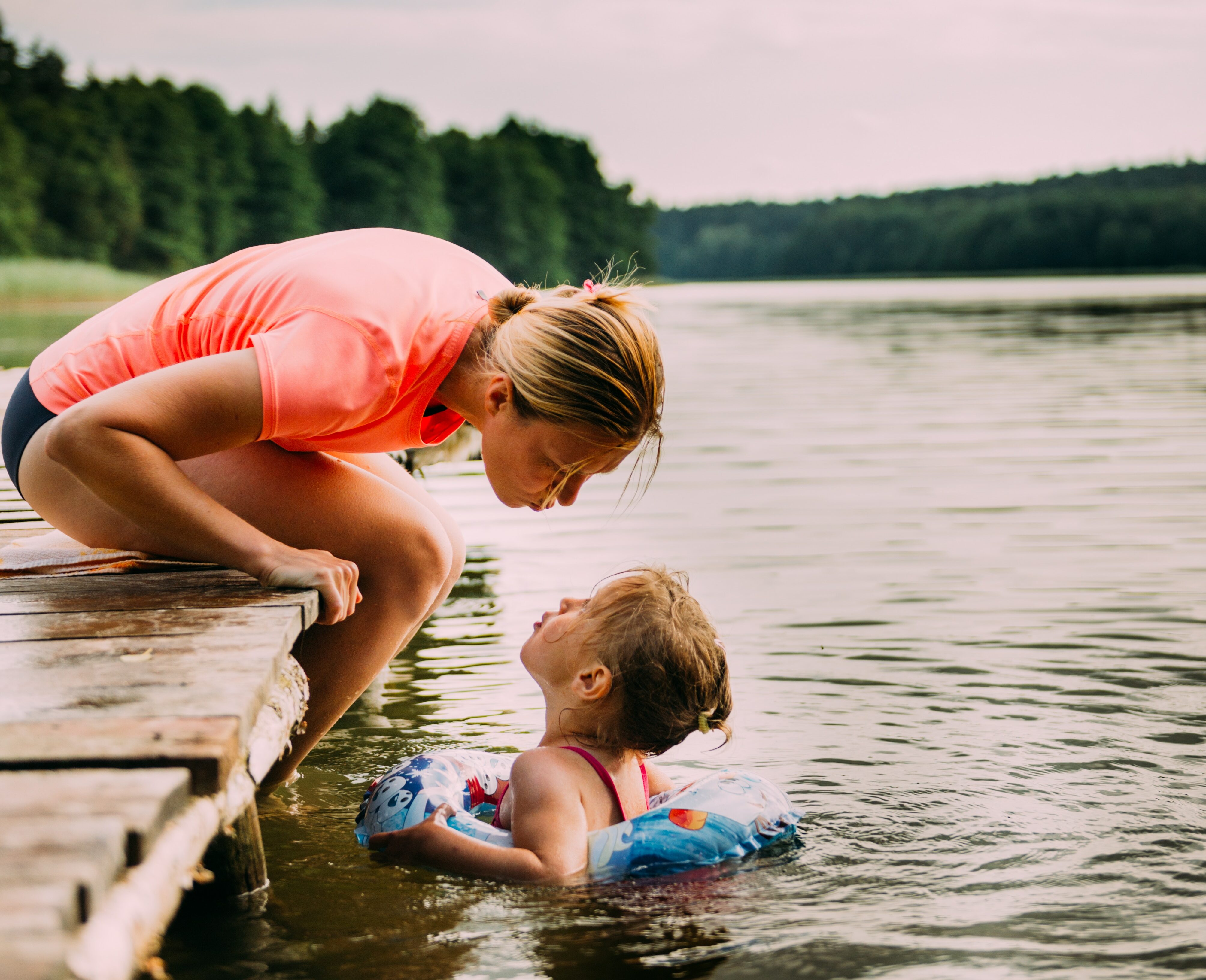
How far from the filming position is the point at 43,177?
5722cm

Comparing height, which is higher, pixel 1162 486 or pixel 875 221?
pixel 875 221

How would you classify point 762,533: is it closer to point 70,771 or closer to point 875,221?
point 70,771

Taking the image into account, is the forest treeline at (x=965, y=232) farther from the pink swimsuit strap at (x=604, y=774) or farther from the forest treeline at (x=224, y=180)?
the pink swimsuit strap at (x=604, y=774)

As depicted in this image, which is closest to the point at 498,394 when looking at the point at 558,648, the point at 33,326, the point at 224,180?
the point at 558,648

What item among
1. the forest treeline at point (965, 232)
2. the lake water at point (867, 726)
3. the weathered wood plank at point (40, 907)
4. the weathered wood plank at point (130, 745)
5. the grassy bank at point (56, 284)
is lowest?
the lake water at point (867, 726)

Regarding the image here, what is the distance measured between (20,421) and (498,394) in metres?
1.13

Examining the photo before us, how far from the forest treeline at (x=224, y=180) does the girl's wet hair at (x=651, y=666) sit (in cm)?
4357

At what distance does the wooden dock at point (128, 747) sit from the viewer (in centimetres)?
144

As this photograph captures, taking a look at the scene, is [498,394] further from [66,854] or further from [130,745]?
[66,854]

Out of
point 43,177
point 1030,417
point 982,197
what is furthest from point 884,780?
point 982,197

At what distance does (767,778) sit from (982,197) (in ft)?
317

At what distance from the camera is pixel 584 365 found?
2682 mm

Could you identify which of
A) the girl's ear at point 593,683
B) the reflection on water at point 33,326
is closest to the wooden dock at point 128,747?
the girl's ear at point 593,683

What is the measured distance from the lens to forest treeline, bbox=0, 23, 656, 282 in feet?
188
